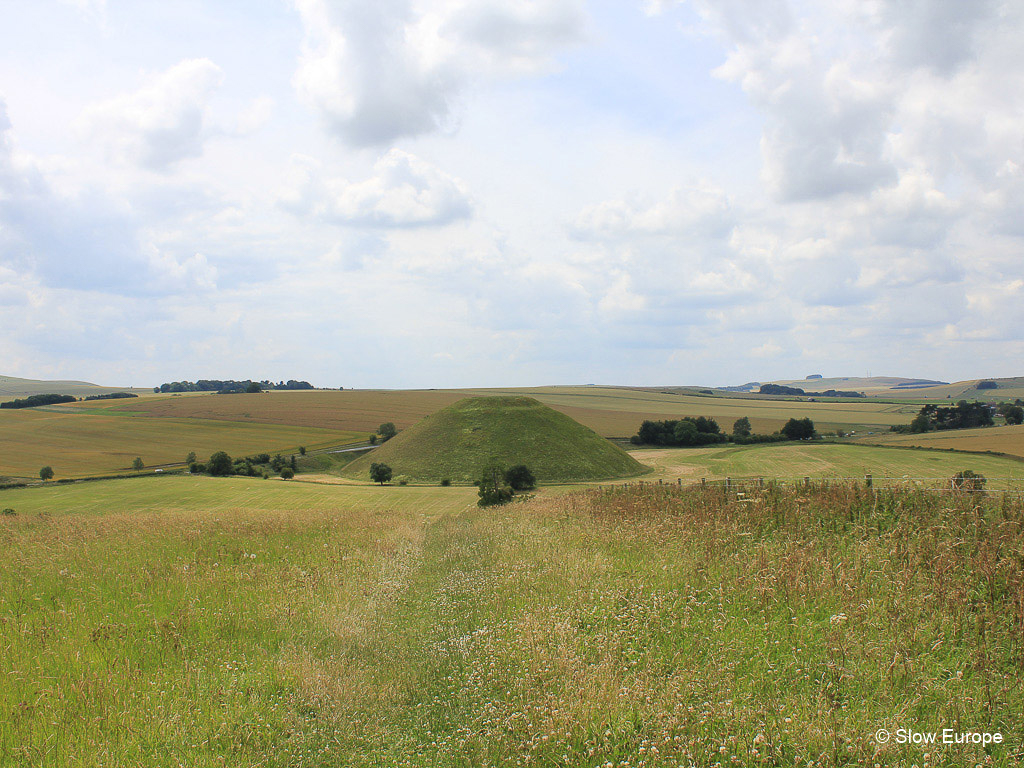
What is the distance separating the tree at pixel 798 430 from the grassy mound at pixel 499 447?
46987mm

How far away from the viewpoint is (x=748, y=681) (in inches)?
244

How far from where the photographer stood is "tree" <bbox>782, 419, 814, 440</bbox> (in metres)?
109

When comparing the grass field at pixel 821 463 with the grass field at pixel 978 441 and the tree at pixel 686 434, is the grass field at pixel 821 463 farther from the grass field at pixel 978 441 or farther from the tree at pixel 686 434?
the tree at pixel 686 434

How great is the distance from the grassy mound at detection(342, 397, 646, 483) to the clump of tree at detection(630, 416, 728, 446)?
27.9 m

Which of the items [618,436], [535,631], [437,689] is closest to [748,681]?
[535,631]

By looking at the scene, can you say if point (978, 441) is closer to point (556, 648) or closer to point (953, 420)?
point (953, 420)

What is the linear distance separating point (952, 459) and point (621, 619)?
246 ft

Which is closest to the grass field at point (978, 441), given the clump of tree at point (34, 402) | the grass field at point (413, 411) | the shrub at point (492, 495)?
the grass field at point (413, 411)

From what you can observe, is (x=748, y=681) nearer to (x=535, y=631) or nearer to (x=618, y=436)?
(x=535, y=631)

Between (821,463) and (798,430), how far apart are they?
41.0 metres

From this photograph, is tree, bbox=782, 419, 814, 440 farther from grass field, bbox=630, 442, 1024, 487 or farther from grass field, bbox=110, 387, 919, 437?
grass field, bbox=630, 442, 1024, 487

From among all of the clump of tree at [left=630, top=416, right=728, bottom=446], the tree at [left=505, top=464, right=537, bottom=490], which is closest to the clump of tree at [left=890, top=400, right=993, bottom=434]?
the clump of tree at [left=630, top=416, right=728, bottom=446]

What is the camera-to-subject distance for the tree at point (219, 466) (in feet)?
236

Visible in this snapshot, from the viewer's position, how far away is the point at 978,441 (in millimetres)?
74250
